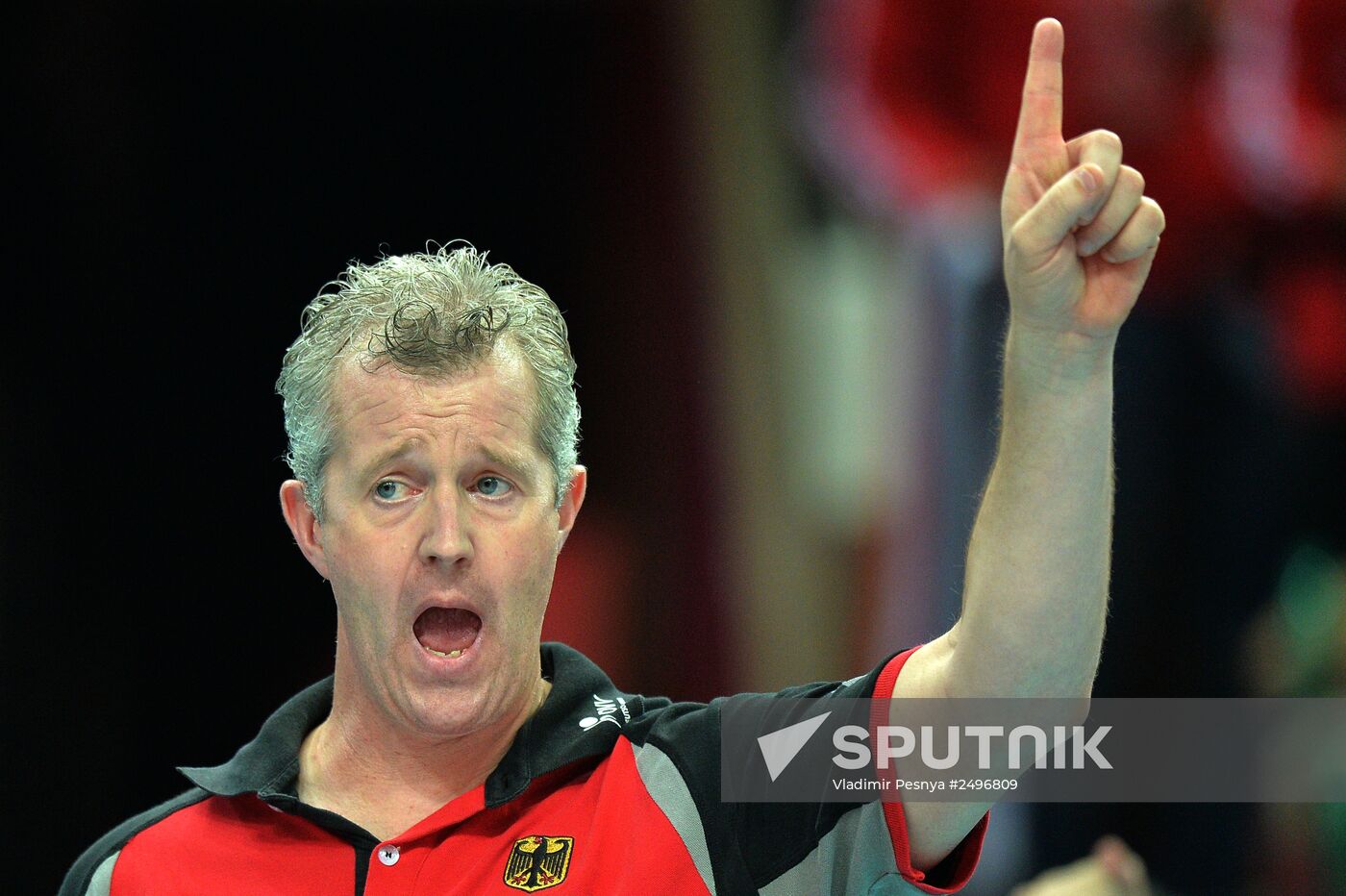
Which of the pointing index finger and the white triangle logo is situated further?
the white triangle logo

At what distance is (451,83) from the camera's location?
23.2 ft

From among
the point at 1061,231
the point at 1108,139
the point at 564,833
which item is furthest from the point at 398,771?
the point at 1108,139

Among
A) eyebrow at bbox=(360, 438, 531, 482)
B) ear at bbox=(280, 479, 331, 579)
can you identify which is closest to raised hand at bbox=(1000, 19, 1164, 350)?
eyebrow at bbox=(360, 438, 531, 482)

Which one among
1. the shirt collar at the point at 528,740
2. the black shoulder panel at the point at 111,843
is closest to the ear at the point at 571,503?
the shirt collar at the point at 528,740

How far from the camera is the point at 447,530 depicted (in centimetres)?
281

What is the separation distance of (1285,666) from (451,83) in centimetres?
388

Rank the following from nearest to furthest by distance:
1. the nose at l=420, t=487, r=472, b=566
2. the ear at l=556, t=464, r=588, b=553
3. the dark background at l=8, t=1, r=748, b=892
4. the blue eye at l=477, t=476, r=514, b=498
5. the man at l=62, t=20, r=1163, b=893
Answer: the man at l=62, t=20, r=1163, b=893, the nose at l=420, t=487, r=472, b=566, the blue eye at l=477, t=476, r=514, b=498, the ear at l=556, t=464, r=588, b=553, the dark background at l=8, t=1, r=748, b=892

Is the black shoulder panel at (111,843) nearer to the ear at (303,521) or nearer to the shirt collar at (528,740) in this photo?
the shirt collar at (528,740)

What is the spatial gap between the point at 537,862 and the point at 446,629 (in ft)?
1.43

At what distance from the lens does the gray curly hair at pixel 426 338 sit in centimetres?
294

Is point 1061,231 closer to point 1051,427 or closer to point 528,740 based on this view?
point 1051,427

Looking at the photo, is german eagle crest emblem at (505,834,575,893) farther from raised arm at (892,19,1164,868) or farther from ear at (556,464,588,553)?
raised arm at (892,19,1164,868)

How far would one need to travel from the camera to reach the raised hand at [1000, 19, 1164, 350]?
2.29m

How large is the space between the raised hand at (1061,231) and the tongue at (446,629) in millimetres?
1087
